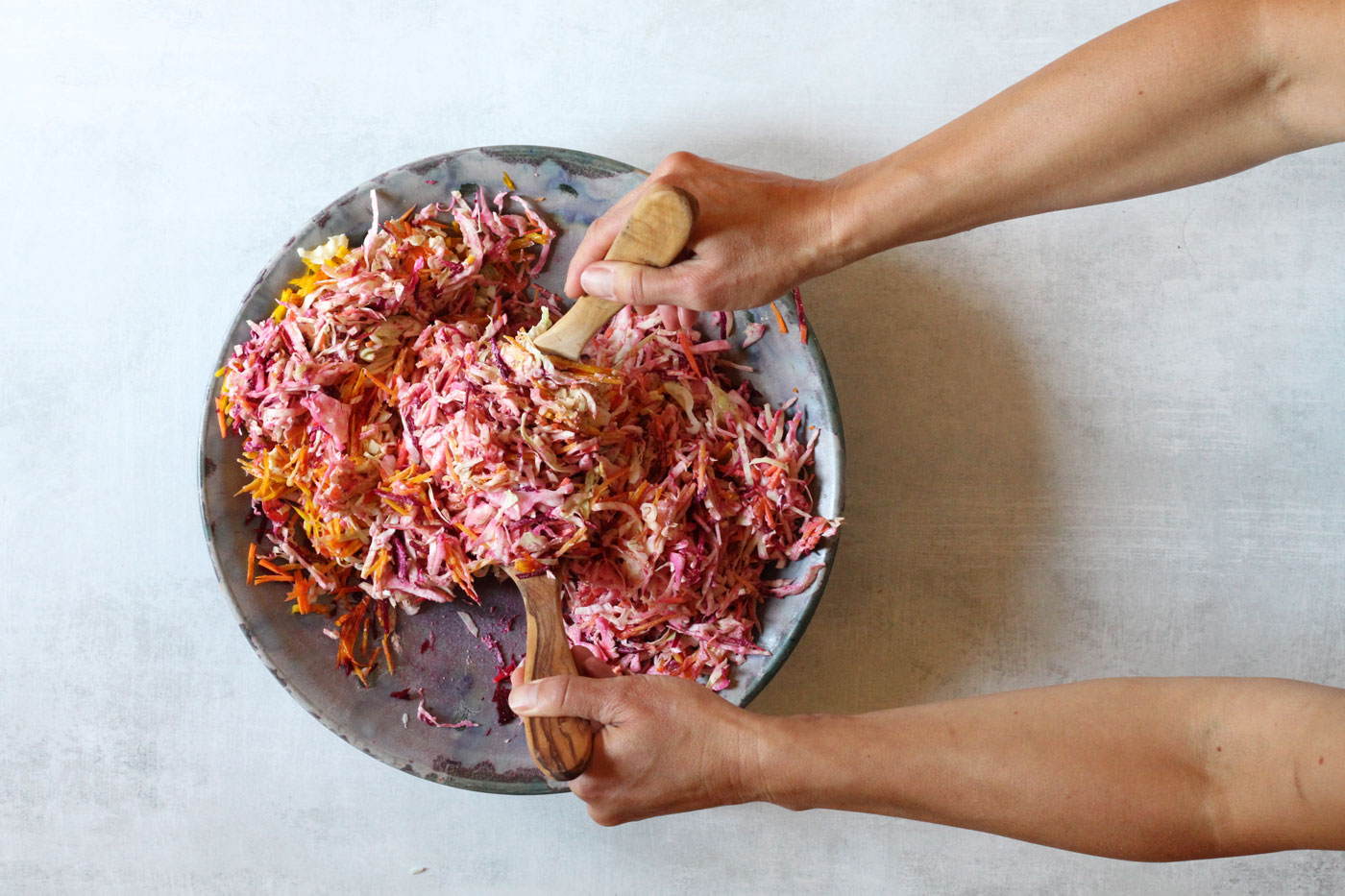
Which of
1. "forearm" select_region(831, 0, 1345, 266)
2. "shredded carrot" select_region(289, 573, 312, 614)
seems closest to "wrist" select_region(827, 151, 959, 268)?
"forearm" select_region(831, 0, 1345, 266)

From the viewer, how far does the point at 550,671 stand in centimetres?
134

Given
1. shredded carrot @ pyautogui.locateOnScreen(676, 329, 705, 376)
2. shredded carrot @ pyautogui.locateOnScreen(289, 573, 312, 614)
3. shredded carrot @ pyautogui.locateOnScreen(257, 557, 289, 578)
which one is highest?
shredded carrot @ pyautogui.locateOnScreen(676, 329, 705, 376)

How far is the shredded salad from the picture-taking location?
1.43 meters

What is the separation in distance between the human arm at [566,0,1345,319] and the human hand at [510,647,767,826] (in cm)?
56

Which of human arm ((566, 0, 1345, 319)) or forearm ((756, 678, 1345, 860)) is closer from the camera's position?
forearm ((756, 678, 1345, 860))

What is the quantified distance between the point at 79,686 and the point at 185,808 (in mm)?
315

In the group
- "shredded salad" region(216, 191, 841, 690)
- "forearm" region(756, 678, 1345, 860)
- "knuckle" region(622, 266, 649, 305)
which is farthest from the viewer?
"shredded salad" region(216, 191, 841, 690)

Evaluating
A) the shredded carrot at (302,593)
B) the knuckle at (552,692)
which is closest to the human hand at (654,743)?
the knuckle at (552,692)

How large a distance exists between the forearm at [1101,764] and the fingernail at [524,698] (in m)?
0.31

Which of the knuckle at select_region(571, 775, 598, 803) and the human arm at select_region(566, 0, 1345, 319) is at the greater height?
the human arm at select_region(566, 0, 1345, 319)

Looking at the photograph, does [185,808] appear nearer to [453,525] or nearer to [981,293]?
[453,525]

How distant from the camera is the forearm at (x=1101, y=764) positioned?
3.46ft

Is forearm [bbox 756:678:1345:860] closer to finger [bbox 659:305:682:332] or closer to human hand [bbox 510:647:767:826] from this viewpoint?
human hand [bbox 510:647:767:826]

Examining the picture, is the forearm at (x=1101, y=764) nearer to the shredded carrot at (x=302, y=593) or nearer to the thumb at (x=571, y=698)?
the thumb at (x=571, y=698)
